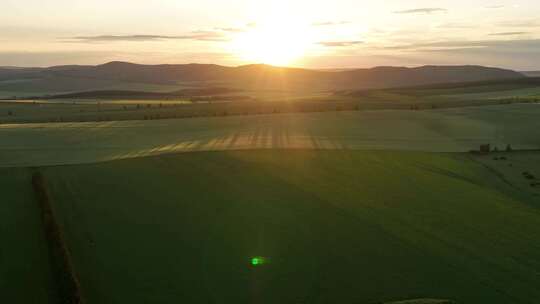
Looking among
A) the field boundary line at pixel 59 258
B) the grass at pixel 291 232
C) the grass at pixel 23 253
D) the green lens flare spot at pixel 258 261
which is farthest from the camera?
the green lens flare spot at pixel 258 261

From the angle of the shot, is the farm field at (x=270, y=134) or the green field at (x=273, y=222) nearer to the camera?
the green field at (x=273, y=222)

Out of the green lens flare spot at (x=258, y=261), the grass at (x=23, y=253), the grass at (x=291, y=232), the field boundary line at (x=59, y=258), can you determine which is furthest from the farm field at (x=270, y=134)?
the green lens flare spot at (x=258, y=261)

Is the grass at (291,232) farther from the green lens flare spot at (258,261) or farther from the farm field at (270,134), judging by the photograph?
the farm field at (270,134)

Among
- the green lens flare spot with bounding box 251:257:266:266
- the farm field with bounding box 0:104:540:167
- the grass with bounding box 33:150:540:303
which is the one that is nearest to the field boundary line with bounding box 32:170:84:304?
the grass with bounding box 33:150:540:303

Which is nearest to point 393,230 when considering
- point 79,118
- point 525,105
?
point 79,118

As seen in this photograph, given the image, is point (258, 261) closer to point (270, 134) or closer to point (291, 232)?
point (291, 232)

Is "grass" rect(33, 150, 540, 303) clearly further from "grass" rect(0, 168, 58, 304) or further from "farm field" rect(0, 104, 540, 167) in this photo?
"farm field" rect(0, 104, 540, 167)
